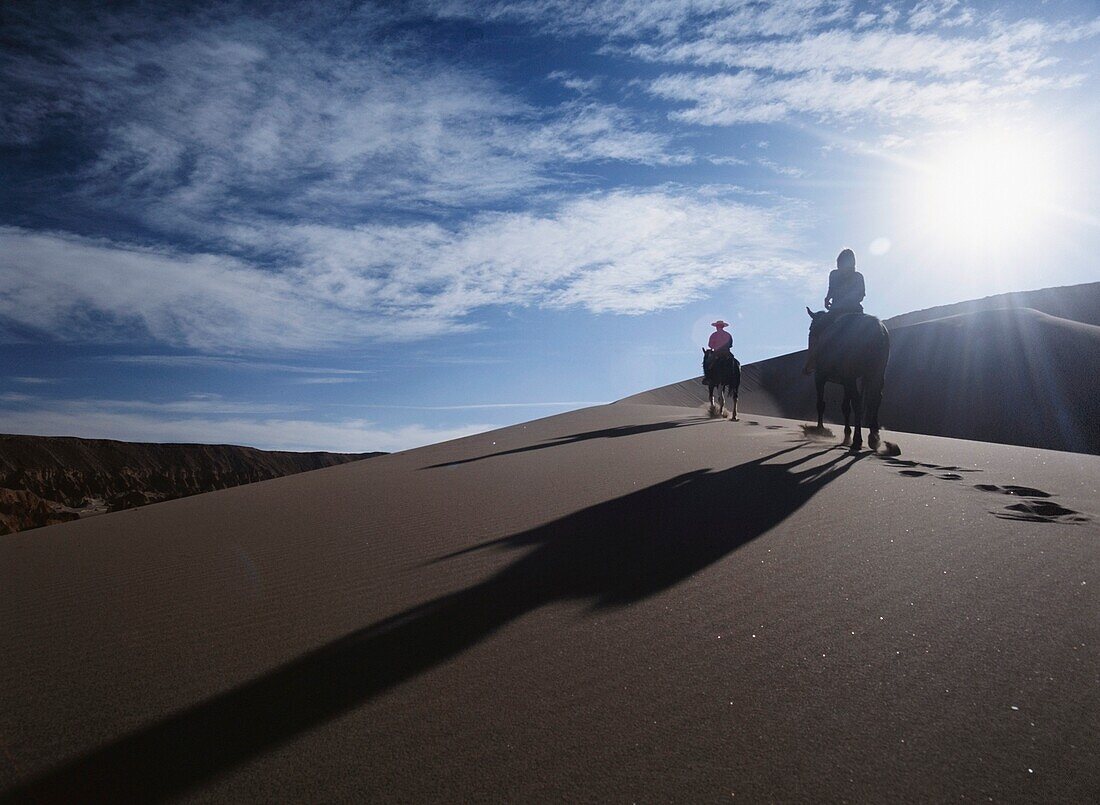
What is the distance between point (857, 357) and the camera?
28.6ft

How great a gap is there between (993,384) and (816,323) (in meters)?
16.0

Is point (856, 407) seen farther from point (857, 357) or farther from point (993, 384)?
point (993, 384)

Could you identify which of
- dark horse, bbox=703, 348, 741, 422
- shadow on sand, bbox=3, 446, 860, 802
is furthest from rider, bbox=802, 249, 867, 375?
dark horse, bbox=703, 348, 741, 422

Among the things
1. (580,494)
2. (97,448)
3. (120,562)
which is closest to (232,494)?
(120,562)

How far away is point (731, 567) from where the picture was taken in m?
3.37

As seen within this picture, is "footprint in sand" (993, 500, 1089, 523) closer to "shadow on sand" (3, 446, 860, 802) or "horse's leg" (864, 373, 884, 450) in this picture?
"shadow on sand" (3, 446, 860, 802)

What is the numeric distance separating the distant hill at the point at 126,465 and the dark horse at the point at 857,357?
3096 cm

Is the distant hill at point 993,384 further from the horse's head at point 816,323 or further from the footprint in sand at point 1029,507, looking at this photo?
the footprint in sand at point 1029,507

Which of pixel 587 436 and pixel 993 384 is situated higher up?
pixel 993 384

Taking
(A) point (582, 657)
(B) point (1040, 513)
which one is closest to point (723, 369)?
(B) point (1040, 513)

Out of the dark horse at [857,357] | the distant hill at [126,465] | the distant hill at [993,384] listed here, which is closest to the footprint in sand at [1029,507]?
the dark horse at [857,357]

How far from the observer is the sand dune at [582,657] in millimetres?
1751

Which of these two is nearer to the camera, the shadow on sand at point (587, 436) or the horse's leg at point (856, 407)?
the horse's leg at point (856, 407)

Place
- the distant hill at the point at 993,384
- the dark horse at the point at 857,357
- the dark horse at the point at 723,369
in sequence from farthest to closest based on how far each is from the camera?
the distant hill at the point at 993,384, the dark horse at the point at 723,369, the dark horse at the point at 857,357
